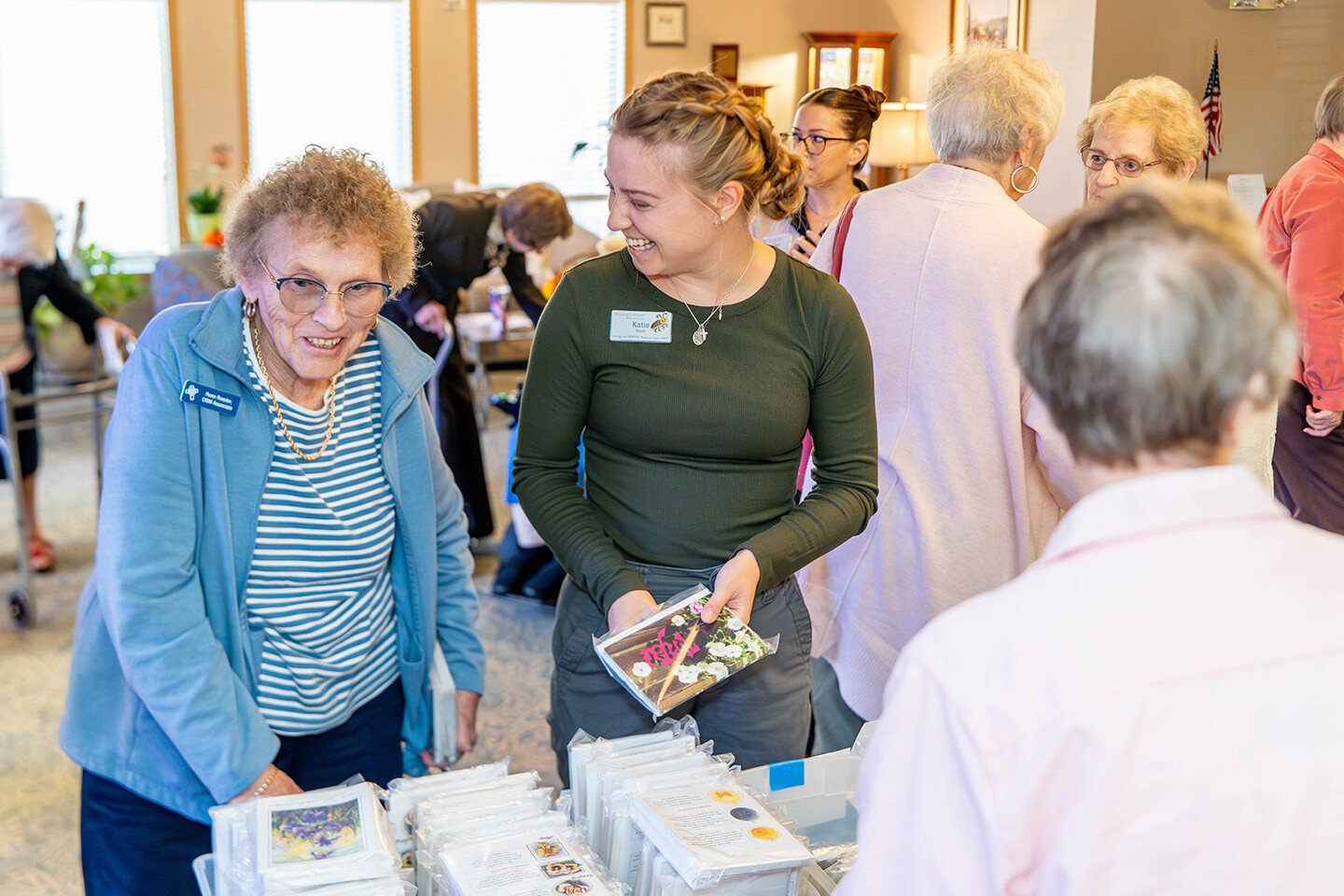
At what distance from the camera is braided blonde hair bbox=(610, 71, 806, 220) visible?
1.59 meters

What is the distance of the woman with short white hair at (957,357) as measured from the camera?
198 cm

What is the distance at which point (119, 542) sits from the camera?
1421 millimetres

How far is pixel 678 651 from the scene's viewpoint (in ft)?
4.87

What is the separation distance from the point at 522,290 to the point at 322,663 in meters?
3.25

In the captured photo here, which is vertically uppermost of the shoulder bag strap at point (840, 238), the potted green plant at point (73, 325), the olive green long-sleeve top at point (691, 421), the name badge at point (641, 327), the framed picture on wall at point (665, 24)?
the framed picture on wall at point (665, 24)

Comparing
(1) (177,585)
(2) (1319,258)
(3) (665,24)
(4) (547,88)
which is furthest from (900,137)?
(4) (547,88)

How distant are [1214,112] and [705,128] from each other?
329 cm

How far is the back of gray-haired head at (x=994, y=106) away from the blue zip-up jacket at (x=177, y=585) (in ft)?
4.14

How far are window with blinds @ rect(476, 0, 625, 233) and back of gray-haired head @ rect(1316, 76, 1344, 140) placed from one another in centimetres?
672

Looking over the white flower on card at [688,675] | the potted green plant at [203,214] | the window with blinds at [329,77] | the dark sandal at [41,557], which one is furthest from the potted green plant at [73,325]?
the white flower on card at [688,675]

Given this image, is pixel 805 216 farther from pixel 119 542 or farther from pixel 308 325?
pixel 119 542

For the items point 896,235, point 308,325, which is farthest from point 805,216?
point 308,325

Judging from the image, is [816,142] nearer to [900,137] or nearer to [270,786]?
[900,137]

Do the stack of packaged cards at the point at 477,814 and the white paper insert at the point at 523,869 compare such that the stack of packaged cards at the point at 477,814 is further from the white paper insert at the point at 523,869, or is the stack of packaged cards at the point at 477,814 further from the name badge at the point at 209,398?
the name badge at the point at 209,398
